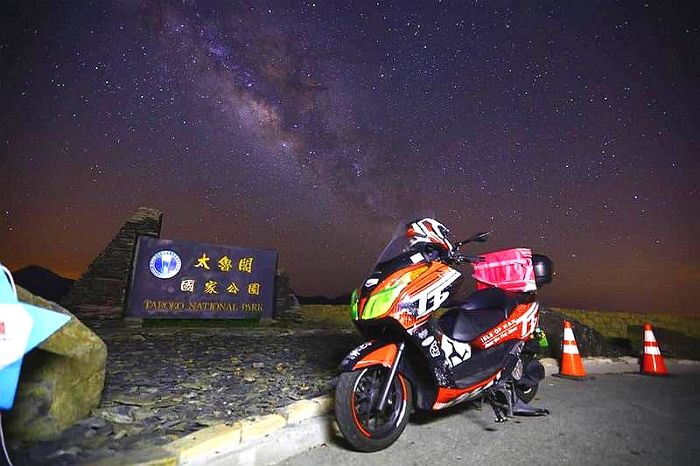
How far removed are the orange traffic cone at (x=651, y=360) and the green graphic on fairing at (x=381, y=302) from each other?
5.89 meters

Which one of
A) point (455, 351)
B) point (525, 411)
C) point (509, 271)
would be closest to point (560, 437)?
point (525, 411)

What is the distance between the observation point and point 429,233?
10.5 feet

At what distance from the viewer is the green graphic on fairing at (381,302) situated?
2.74 metres

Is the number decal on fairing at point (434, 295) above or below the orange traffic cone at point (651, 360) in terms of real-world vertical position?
above

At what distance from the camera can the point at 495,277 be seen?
13.9 ft

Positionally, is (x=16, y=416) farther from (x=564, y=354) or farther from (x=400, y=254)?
(x=564, y=354)

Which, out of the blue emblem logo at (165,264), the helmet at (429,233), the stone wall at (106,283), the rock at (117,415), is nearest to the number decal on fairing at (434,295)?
the helmet at (429,233)

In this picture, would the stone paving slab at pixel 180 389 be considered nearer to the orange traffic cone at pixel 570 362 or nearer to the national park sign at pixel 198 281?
the national park sign at pixel 198 281

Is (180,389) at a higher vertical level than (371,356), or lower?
lower

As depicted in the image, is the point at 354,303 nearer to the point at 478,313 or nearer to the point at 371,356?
the point at 371,356

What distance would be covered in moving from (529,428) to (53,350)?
12.0 ft

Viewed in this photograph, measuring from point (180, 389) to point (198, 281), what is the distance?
683 cm

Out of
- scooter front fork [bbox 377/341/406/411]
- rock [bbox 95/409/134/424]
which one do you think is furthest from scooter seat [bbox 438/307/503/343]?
rock [bbox 95/409/134/424]

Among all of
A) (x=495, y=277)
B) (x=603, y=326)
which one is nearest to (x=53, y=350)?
(x=495, y=277)
